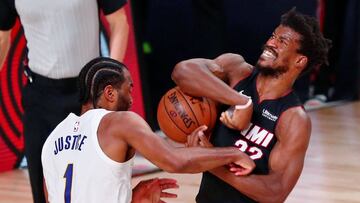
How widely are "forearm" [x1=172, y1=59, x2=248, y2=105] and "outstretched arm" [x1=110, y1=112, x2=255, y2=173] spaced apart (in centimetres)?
27

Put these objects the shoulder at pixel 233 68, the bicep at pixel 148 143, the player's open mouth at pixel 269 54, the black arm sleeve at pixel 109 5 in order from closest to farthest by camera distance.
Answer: the bicep at pixel 148 143 → the player's open mouth at pixel 269 54 → the shoulder at pixel 233 68 → the black arm sleeve at pixel 109 5

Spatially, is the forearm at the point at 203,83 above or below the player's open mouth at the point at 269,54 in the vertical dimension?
below

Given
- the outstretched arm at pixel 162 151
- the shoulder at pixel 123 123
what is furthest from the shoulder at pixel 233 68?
the shoulder at pixel 123 123

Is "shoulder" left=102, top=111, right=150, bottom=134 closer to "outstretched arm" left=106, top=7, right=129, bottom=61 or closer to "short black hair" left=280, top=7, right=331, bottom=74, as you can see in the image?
"short black hair" left=280, top=7, right=331, bottom=74

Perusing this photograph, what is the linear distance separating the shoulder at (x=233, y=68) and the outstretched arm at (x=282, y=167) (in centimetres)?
30

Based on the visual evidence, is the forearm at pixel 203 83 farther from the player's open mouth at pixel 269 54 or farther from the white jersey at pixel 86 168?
the white jersey at pixel 86 168

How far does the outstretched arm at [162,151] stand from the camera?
3.16 metres

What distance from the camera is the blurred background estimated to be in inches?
266

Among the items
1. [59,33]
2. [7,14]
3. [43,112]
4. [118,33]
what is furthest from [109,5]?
[43,112]

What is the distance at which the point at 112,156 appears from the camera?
324 centimetres

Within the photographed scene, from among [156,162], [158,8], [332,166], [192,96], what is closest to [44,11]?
[192,96]

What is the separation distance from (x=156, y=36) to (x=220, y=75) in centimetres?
501

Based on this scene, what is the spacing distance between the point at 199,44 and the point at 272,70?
4.45 m

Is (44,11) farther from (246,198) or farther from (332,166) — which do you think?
(332,166)
